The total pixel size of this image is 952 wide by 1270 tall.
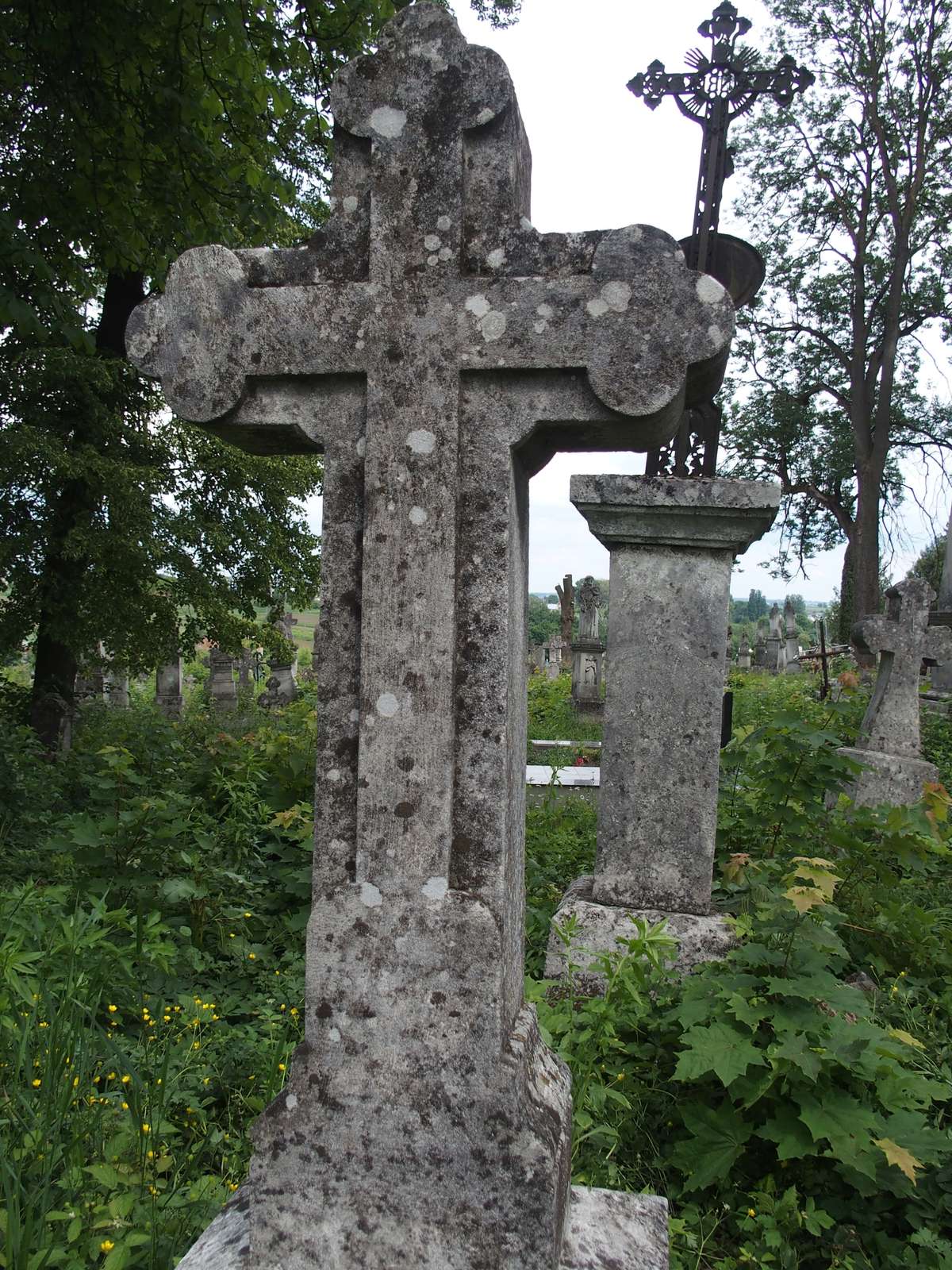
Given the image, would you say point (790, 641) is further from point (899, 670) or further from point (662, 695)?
point (662, 695)

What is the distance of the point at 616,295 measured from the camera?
5.90ft

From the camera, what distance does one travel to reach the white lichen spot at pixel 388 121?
1882 mm

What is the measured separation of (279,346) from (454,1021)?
61.3 inches

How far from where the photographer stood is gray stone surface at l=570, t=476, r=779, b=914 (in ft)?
13.1

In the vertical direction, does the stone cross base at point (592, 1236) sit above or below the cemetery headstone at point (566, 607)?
below

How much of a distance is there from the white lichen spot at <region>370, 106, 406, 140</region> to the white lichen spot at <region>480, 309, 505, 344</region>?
46 cm

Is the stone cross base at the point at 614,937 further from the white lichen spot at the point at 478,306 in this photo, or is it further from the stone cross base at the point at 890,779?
the stone cross base at the point at 890,779

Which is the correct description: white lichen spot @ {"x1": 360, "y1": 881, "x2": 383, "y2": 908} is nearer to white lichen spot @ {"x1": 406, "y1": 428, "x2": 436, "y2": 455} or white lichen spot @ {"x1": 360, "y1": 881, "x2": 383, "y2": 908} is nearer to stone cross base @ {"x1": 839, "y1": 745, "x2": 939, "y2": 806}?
white lichen spot @ {"x1": 406, "y1": 428, "x2": 436, "y2": 455}

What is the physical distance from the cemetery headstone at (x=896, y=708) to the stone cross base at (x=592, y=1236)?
6251 mm

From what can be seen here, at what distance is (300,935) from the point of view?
411 centimetres

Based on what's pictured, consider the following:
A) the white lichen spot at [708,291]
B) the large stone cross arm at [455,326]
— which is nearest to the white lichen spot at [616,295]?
the large stone cross arm at [455,326]

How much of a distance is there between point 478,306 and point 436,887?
1282mm

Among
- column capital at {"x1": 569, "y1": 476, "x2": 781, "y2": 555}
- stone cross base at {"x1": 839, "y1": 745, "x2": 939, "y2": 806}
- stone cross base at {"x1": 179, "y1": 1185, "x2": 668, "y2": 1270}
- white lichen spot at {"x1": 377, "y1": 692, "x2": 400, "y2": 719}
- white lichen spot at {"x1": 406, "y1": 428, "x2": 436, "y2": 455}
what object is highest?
column capital at {"x1": 569, "y1": 476, "x2": 781, "y2": 555}

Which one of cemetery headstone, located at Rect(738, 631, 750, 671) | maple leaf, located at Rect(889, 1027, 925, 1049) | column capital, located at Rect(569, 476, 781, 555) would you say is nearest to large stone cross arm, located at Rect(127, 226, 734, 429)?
column capital, located at Rect(569, 476, 781, 555)
